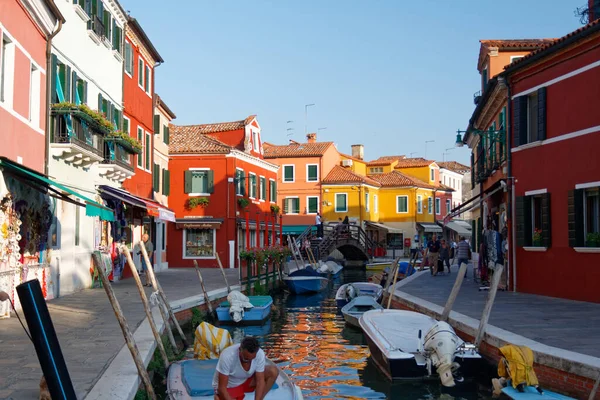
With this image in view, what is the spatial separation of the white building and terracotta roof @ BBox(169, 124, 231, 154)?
12010mm

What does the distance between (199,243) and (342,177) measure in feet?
65.0

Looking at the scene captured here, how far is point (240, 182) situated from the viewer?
3653cm

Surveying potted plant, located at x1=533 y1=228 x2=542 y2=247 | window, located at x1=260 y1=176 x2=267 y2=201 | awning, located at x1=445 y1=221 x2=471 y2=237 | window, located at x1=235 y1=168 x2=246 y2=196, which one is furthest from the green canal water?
awning, located at x1=445 y1=221 x2=471 y2=237

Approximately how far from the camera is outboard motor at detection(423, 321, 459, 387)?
9.97 metres

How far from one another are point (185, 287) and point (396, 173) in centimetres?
4055

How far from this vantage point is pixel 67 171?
17656mm

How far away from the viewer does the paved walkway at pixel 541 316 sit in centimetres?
1034

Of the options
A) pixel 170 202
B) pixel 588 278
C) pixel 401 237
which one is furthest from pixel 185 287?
pixel 401 237

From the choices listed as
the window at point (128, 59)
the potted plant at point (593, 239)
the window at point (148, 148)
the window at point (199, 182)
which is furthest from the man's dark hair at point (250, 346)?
the window at point (199, 182)

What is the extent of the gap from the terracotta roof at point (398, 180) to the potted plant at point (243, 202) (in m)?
23.8

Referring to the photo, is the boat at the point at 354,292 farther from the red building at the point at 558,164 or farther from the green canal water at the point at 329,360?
the red building at the point at 558,164

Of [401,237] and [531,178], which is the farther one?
[401,237]

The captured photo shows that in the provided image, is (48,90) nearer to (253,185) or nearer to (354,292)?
(354,292)

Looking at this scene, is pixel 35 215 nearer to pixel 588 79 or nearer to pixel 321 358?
pixel 321 358
